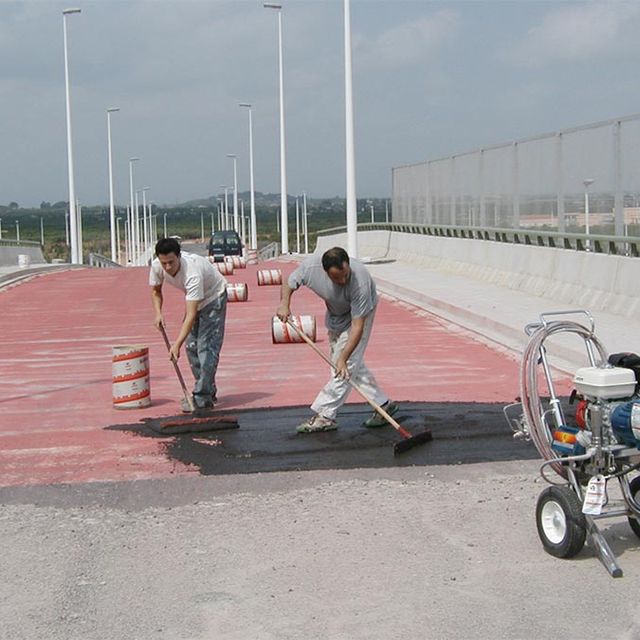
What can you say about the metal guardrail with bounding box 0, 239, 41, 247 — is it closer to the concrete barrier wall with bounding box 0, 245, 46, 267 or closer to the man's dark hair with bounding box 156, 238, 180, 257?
the concrete barrier wall with bounding box 0, 245, 46, 267

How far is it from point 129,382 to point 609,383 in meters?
6.36

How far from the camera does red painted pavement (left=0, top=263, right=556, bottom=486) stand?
372 inches

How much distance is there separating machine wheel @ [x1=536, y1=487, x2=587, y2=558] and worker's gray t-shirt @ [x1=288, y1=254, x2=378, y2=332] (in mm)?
3282

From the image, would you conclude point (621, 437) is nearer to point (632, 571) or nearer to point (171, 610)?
point (632, 571)

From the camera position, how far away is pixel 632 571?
6234mm

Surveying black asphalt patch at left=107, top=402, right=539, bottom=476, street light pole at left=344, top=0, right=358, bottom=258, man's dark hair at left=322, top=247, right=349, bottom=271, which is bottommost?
black asphalt patch at left=107, top=402, right=539, bottom=476

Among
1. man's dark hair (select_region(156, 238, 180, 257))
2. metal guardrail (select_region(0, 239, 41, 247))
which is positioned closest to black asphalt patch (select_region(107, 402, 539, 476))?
man's dark hair (select_region(156, 238, 180, 257))

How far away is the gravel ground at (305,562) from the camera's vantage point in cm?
563

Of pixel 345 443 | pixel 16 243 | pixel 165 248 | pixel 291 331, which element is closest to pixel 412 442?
pixel 345 443

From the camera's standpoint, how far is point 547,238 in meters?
21.5

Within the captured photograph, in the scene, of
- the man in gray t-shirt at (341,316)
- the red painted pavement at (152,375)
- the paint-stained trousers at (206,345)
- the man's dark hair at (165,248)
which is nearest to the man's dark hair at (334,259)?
the man in gray t-shirt at (341,316)

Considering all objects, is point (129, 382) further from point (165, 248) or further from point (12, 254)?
point (12, 254)

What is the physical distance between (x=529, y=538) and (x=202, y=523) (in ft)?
6.63

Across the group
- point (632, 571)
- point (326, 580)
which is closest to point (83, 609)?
point (326, 580)
